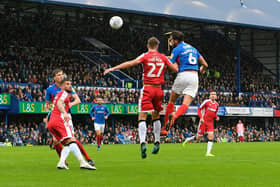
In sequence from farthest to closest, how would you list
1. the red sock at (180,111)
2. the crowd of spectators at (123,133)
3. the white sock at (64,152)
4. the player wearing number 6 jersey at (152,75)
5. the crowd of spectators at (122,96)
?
the crowd of spectators at (122,96) → the crowd of spectators at (123,133) → the red sock at (180,111) → the player wearing number 6 jersey at (152,75) → the white sock at (64,152)

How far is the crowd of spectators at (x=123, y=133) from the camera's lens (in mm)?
35219

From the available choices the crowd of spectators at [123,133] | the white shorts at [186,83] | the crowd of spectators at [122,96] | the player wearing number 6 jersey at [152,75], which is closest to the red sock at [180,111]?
the white shorts at [186,83]

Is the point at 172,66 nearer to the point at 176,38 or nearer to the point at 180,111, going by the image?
the point at 176,38

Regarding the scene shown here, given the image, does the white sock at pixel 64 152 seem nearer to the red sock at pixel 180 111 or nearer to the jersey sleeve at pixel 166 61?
the red sock at pixel 180 111

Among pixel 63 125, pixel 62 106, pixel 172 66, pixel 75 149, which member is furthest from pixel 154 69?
pixel 75 149

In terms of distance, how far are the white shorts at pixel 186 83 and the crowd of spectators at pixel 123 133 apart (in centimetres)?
2288

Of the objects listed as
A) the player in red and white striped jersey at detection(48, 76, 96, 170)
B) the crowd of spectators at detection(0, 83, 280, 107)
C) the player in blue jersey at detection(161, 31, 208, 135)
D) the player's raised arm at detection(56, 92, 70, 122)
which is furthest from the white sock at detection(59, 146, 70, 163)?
the crowd of spectators at detection(0, 83, 280, 107)

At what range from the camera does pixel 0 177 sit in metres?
10.4

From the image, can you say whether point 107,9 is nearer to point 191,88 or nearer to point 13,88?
point 13,88

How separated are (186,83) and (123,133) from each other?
2799 centimetres

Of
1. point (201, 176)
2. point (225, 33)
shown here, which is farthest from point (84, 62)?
point (201, 176)

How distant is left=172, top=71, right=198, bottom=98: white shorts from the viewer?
518 inches

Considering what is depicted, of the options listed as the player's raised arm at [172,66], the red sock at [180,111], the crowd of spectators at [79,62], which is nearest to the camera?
the player's raised arm at [172,66]

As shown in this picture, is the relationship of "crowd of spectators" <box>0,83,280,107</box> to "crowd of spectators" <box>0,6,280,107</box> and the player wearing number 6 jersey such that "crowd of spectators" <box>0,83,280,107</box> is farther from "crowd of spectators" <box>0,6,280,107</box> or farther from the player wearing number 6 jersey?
the player wearing number 6 jersey
